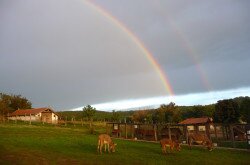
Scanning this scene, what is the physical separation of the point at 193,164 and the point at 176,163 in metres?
1.28

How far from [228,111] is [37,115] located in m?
59.7

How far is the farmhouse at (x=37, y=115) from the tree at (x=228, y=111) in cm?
5205

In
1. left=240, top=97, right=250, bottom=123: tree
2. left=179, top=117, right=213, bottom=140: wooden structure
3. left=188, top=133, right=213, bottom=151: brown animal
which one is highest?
left=240, top=97, right=250, bottom=123: tree

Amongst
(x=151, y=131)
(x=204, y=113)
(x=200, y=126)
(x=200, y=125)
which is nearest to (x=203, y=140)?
(x=200, y=125)

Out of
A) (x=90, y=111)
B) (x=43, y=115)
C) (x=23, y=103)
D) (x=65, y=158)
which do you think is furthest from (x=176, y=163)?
(x=23, y=103)

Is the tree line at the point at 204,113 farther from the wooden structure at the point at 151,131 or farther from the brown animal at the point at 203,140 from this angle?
the brown animal at the point at 203,140

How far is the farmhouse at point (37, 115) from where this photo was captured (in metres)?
102

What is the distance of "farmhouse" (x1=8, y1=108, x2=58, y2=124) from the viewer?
101750mm

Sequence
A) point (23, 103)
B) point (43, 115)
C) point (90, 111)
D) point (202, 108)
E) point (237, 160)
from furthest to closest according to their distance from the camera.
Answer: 1. point (23, 103)
2. point (202, 108)
3. point (43, 115)
4. point (90, 111)
5. point (237, 160)

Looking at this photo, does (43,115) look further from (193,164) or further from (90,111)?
(193,164)

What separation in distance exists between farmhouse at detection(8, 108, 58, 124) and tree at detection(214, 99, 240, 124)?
52.0m

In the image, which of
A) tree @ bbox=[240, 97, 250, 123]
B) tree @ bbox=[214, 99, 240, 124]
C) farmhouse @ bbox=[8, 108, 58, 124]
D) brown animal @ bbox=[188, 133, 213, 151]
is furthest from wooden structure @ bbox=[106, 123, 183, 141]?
farmhouse @ bbox=[8, 108, 58, 124]

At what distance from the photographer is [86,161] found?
23.1 metres

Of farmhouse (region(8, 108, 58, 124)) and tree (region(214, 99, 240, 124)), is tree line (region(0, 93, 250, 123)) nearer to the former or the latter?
tree (region(214, 99, 240, 124))
